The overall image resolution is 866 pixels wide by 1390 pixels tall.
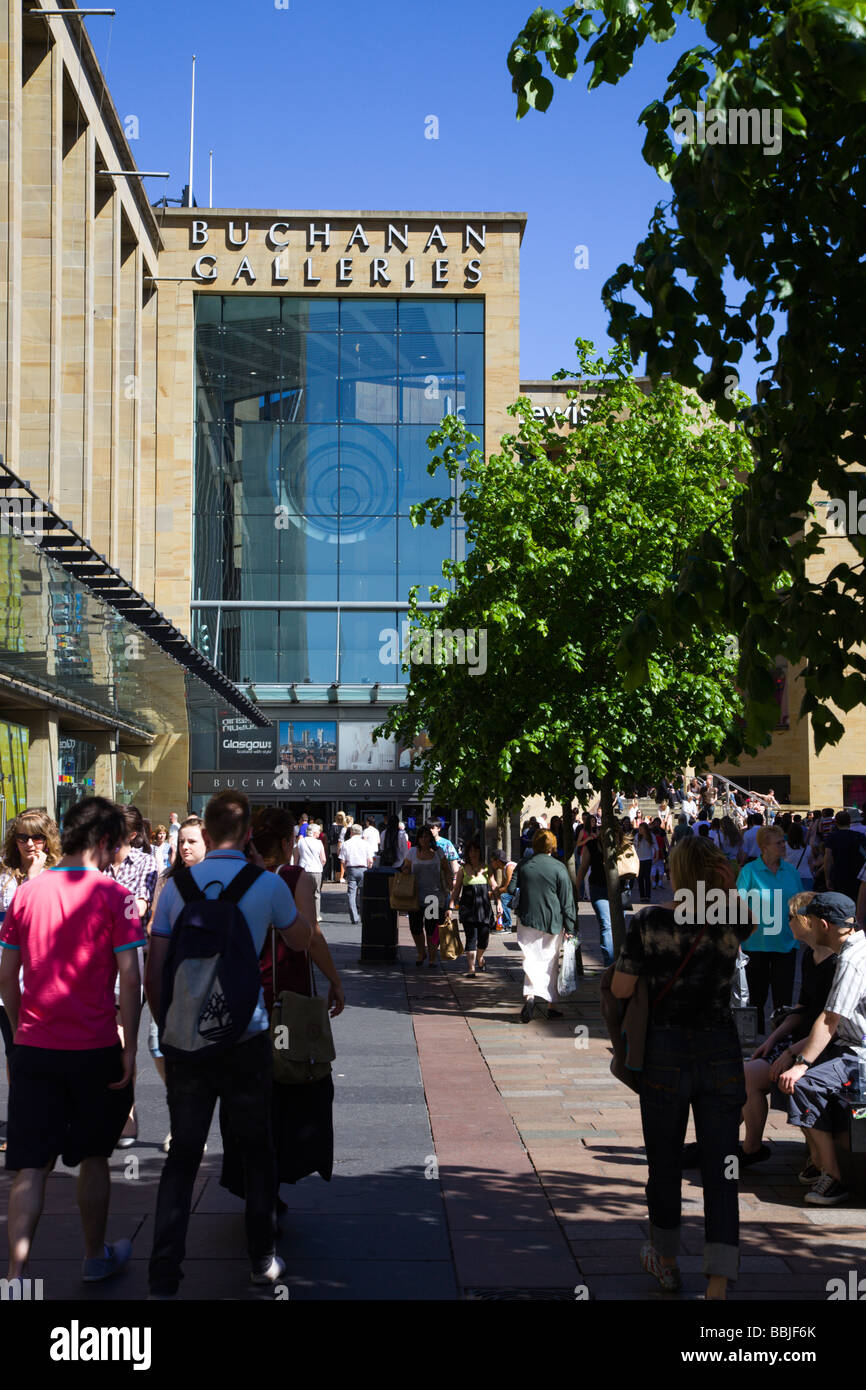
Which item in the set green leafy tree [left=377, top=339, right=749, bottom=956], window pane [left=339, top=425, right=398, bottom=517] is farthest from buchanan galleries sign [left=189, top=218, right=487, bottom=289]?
green leafy tree [left=377, top=339, right=749, bottom=956]

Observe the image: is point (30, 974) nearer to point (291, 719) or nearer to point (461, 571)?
point (461, 571)

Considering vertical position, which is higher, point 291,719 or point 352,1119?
point 291,719

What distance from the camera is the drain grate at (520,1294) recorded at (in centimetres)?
493

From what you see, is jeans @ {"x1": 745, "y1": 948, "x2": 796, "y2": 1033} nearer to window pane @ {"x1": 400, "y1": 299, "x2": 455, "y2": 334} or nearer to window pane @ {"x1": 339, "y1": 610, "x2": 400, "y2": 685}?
window pane @ {"x1": 339, "y1": 610, "x2": 400, "y2": 685}

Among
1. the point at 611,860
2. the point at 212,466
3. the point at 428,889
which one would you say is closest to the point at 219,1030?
the point at 611,860

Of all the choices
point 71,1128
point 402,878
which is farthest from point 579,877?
point 71,1128

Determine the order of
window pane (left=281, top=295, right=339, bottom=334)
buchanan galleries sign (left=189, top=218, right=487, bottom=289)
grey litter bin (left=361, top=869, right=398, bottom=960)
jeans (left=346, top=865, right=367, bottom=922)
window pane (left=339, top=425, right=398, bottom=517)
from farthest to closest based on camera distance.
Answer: window pane (left=281, top=295, right=339, bottom=334)
buchanan galleries sign (left=189, top=218, right=487, bottom=289)
window pane (left=339, top=425, right=398, bottom=517)
jeans (left=346, top=865, right=367, bottom=922)
grey litter bin (left=361, top=869, right=398, bottom=960)

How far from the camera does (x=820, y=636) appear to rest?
4.45 metres

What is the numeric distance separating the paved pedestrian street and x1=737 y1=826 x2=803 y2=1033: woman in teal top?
150 cm

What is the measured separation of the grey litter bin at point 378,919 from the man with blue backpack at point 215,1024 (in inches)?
495

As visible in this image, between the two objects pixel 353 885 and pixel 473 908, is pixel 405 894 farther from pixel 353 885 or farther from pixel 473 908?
pixel 353 885

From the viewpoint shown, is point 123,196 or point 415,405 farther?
point 415,405

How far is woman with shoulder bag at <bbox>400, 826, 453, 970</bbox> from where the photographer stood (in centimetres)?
1709
